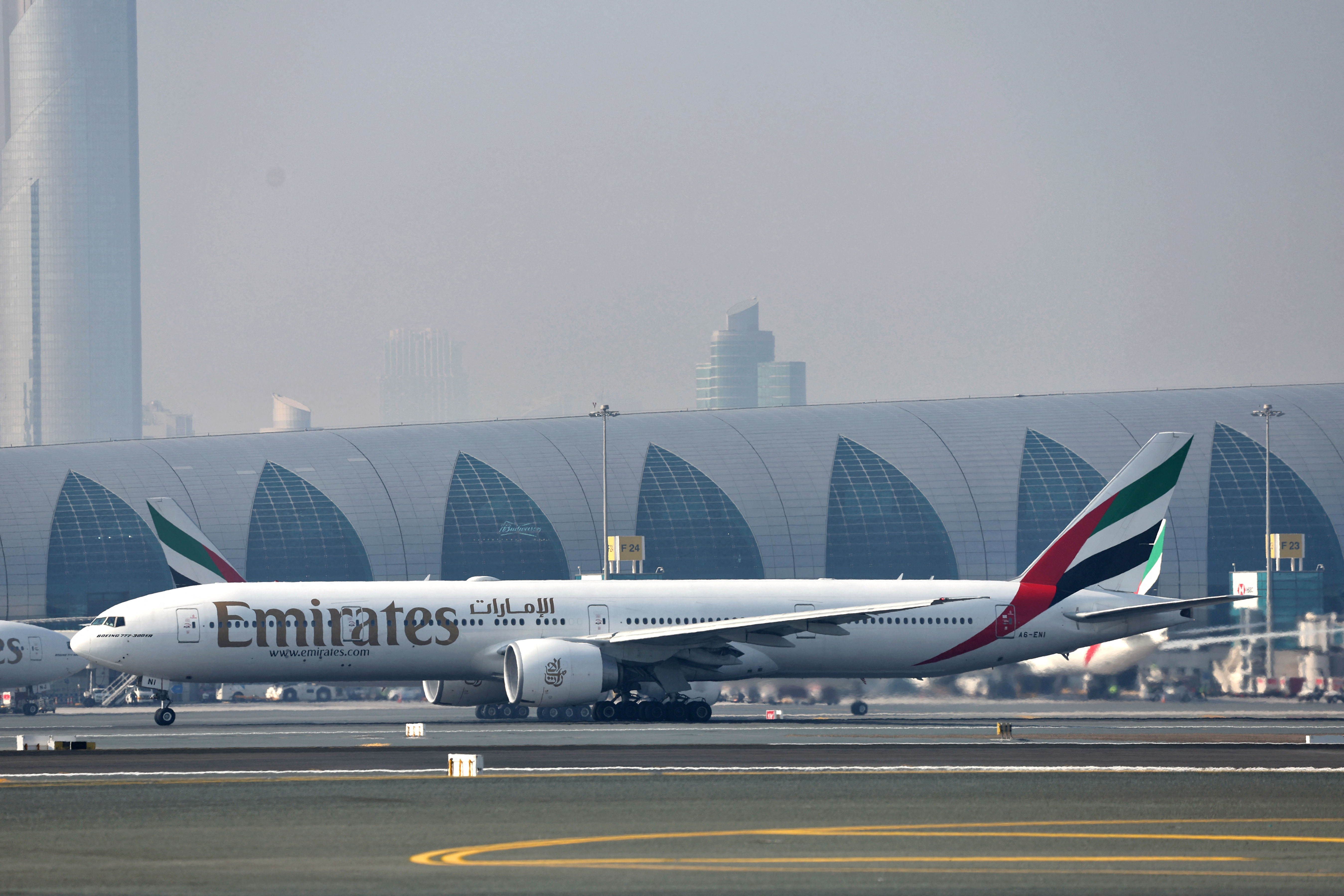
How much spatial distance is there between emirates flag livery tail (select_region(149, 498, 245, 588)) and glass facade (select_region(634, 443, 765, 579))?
44227 mm

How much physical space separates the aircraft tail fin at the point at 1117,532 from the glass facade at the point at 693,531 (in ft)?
186

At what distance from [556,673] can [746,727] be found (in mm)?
5187

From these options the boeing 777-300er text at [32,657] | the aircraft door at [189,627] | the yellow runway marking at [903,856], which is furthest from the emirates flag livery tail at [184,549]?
the yellow runway marking at [903,856]

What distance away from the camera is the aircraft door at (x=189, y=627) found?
151 feet

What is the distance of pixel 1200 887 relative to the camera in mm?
17312

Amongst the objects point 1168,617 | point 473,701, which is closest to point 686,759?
point 473,701

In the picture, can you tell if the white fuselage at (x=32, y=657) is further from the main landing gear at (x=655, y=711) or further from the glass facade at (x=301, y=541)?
the glass facade at (x=301, y=541)

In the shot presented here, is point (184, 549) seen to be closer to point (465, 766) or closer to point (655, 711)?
point (655, 711)

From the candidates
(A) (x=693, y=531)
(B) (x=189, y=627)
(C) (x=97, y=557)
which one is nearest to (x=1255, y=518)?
(A) (x=693, y=531)

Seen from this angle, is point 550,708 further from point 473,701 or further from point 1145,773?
point 1145,773

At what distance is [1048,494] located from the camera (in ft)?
365

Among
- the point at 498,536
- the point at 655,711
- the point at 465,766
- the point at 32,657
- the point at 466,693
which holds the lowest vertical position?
the point at 655,711

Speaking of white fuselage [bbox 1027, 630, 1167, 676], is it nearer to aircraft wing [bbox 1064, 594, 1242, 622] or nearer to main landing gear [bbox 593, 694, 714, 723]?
aircraft wing [bbox 1064, 594, 1242, 622]

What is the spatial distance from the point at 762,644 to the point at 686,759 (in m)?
15.9
